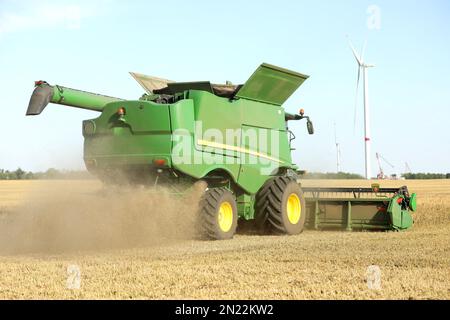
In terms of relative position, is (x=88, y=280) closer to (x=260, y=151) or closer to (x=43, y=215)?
(x=43, y=215)

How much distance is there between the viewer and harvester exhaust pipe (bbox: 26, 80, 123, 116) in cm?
1183

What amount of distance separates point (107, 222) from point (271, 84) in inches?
197

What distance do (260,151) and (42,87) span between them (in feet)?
17.0

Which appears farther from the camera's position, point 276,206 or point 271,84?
point 271,84

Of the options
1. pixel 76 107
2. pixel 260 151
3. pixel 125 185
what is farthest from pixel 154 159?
pixel 260 151

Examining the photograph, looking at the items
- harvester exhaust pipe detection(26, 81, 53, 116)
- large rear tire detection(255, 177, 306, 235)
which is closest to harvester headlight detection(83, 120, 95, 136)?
harvester exhaust pipe detection(26, 81, 53, 116)

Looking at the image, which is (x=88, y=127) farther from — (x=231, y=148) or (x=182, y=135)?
(x=231, y=148)

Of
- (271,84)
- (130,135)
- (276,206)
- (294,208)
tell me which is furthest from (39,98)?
(294,208)

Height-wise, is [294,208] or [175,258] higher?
[294,208]

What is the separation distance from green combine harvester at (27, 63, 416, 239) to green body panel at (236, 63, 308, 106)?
3cm

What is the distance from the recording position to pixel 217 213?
12984 millimetres

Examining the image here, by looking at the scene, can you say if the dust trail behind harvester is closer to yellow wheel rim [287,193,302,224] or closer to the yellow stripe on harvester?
the yellow stripe on harvester

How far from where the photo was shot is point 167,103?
43.7ft
